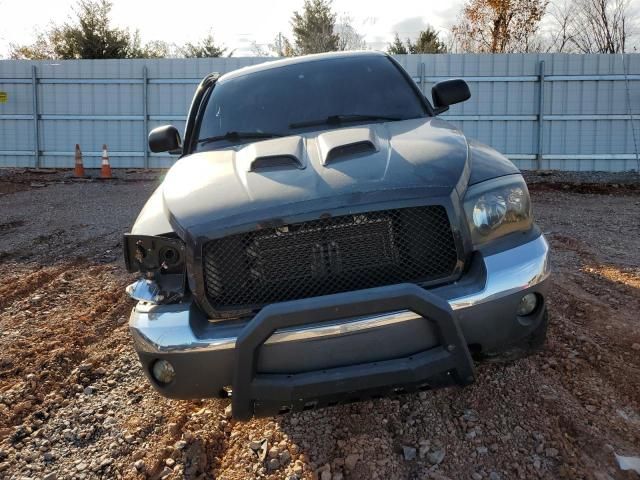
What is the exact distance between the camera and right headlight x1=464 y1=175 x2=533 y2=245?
233cm

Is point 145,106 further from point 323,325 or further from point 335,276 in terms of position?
point 323,325

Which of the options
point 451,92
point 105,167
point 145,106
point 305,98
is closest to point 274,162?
point 305,98

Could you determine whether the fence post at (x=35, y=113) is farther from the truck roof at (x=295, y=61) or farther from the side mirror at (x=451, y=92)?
the side mirror at (x=451, y=92)

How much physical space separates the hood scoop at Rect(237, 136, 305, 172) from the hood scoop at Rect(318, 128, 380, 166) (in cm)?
11

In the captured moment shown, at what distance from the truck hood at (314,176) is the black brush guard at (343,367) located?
0.37m

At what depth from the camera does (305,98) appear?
11.9ft

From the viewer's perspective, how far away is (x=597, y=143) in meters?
12.8

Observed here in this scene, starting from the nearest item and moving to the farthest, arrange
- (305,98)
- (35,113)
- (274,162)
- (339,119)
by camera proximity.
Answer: (274,162) → (339,119) → (305,98) → (35,113)

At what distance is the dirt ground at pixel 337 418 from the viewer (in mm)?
2408

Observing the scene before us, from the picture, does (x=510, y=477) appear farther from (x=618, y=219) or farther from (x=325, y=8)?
(x=325, y=8)

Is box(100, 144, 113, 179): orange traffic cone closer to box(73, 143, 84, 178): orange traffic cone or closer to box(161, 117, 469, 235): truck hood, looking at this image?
box(73, 143, 84, 178): orange traffic cone

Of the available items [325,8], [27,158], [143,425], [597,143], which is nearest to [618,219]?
[597,143]

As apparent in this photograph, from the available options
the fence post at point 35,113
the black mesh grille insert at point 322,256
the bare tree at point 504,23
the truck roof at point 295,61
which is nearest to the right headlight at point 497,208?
the black mesh grille insert at point 322,256

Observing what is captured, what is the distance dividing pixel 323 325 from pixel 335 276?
0.25 meters
